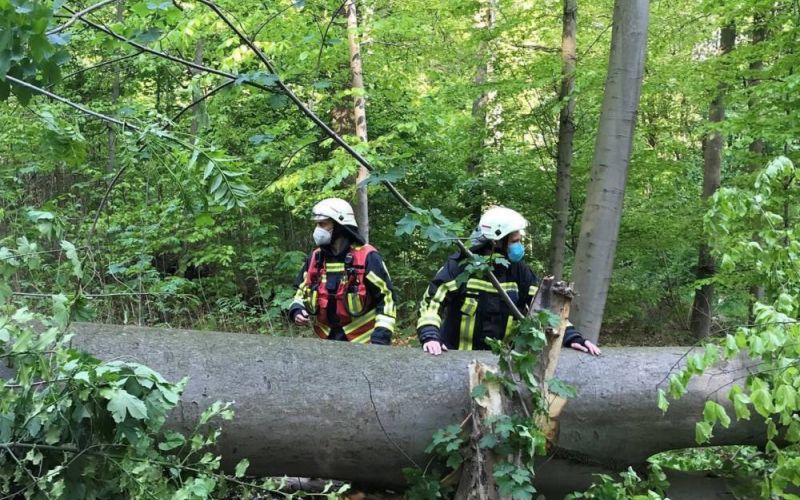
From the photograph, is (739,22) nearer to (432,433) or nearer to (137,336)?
(432,433)

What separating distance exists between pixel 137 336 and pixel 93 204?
9260 mm

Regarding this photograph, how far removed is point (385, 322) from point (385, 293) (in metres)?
0.23

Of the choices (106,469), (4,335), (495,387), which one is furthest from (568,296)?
(4,335)

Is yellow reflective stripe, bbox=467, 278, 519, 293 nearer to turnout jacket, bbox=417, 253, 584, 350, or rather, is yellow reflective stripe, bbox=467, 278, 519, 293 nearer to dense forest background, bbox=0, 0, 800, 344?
turnout jacket, bbox=417, 253, 584, 350

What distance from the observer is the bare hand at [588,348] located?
3.31 m

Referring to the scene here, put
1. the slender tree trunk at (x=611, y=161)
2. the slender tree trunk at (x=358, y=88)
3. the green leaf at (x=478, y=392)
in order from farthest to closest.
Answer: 1. the slender tree trunk at (x=358, y=88)
2. the slender tree trunk at (x=611, y=161)
3. the green leaf at (x=478, y=392)

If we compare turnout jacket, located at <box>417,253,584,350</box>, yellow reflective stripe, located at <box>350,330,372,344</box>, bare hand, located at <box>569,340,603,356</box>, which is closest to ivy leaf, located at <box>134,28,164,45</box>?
turnout jacket, located at <box>417,253,584,350</box>

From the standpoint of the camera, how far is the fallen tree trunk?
2.93 metres

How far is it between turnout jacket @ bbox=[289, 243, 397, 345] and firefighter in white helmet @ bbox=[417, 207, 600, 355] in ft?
1.40

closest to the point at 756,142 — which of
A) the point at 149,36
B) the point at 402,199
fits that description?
the point at 402,199

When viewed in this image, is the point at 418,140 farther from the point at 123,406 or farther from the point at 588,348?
the point at 123,406

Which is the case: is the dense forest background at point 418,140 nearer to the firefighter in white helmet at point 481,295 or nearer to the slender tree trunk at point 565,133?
the slender tree trunk at point 565,133

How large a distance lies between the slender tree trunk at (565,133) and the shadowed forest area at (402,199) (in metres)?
0.03

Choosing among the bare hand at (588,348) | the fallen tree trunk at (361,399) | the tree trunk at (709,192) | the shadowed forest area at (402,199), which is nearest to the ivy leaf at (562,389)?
the shadowed forest area at (402,199)
